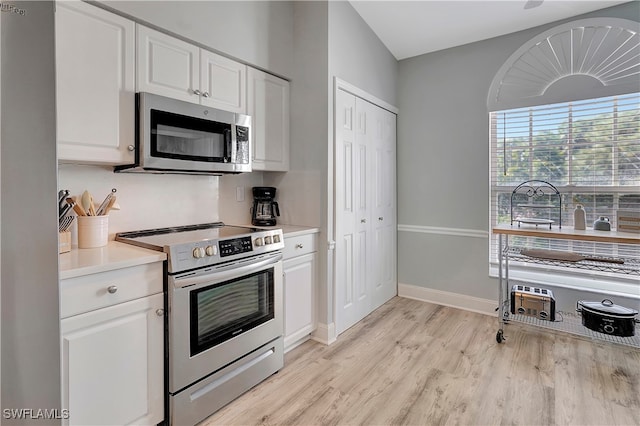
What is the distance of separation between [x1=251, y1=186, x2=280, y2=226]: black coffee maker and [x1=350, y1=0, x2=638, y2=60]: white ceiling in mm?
1758

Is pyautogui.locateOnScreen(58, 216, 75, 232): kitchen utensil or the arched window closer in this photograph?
pyautogui.locateOnScreen(58, 216, 75, 232): kitchen utensil

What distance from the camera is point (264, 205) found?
9.07 feet

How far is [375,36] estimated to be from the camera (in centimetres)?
320

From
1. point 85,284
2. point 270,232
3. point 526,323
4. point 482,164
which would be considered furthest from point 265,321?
point 482,164

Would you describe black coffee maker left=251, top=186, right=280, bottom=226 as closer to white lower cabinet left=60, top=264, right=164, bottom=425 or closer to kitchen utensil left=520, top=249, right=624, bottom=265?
white lower cabinet left=60, top=264, right=164, bottom=425

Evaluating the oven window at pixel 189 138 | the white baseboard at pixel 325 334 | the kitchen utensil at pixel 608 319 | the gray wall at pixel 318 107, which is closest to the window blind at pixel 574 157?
the kitchen utensil at pixel 608 319

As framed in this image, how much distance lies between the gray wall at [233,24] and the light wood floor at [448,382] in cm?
217

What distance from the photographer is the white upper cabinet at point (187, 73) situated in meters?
1.82

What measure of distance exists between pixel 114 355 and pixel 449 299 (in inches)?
119

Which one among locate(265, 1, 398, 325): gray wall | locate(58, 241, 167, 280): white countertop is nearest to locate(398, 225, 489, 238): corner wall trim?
locate(265, 1, 398, 325): gray wall

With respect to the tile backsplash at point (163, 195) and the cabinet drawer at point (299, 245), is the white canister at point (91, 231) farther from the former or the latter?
the cabinet drawer at point (299, 245)

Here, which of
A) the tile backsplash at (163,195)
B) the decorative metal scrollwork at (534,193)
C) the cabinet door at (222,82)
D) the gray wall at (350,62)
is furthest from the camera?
the decorative metal scrollwork at (534,193)

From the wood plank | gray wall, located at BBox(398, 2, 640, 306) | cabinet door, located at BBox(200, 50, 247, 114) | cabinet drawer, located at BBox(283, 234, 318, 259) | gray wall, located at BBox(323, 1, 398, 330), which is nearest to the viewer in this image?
cabinet door, located at BBox(200, 50, 247, 114)

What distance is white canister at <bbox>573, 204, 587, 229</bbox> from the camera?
2623mm
